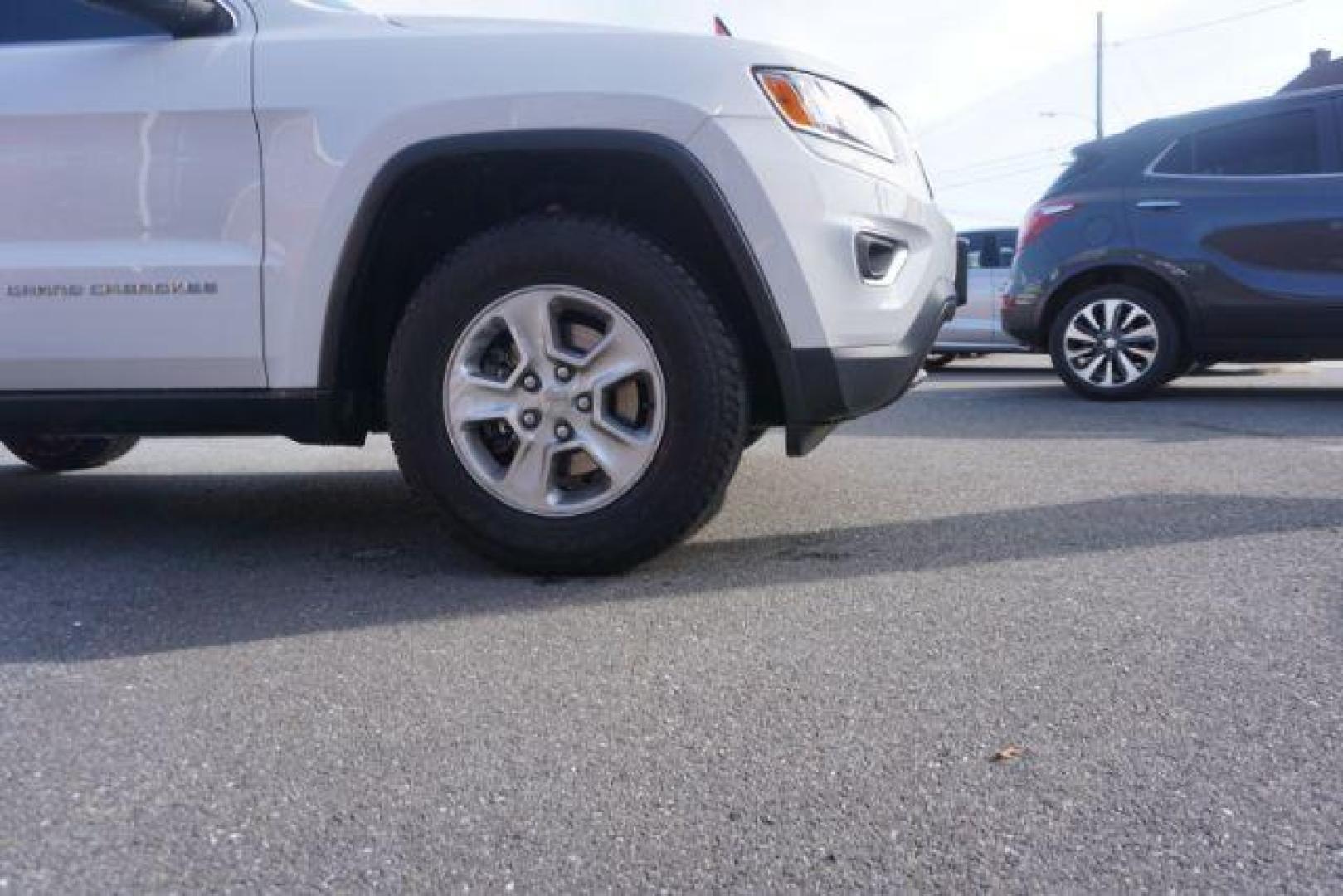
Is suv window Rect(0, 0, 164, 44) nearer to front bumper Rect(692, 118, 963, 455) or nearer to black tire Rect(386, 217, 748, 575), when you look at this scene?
black tire Rect(386, 217, 748, 575)

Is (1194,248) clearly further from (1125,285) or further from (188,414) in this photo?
(188,414)

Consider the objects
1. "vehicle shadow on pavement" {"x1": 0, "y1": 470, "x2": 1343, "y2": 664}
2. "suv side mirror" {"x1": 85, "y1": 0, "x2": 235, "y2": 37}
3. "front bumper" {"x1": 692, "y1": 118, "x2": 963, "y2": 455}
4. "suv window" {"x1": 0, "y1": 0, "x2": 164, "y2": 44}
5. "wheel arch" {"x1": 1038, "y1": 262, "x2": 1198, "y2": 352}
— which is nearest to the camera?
"vehicle shadow on pavement" {"x1": 0, "y1": 470, "x2": 1343, "y2": 664}

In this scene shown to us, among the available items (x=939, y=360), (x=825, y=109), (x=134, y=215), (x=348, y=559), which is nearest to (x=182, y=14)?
(x=134, y=215)

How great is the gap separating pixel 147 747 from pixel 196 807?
0.90 feet

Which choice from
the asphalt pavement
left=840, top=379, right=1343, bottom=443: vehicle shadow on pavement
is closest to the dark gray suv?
left=840, top=379, right=1343, bottom=443: vehicle shadow on pavement

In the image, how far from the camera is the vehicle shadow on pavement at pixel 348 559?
275 cm

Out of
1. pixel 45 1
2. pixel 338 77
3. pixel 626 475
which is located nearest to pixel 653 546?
pixel 626 475

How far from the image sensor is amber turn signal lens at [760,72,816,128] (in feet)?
9.66

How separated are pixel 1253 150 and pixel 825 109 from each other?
16.2ft

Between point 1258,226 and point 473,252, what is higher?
point 1258,226

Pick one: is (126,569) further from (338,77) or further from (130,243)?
(338,77)

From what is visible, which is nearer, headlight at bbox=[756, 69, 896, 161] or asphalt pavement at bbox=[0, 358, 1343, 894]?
asphalt pavement at bbox=[0, 358, 1343, 894]

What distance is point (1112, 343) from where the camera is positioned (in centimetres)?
733

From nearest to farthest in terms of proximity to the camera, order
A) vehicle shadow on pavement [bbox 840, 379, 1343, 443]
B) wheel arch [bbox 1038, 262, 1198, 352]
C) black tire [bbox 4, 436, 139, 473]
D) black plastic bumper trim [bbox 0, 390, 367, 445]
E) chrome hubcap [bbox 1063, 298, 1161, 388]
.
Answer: black plastic bumper trim [bbox 0, 390, 367, 445]
black tire [bbox 4, 436, 139, 473]
vehicle shadow on pavement [bbox 840, 379, 1343, 443]
wheel arch [bbox 1038, 262, 1198, 352]
chrome hubcap [bbox 1063, 298, 1161, 388]
